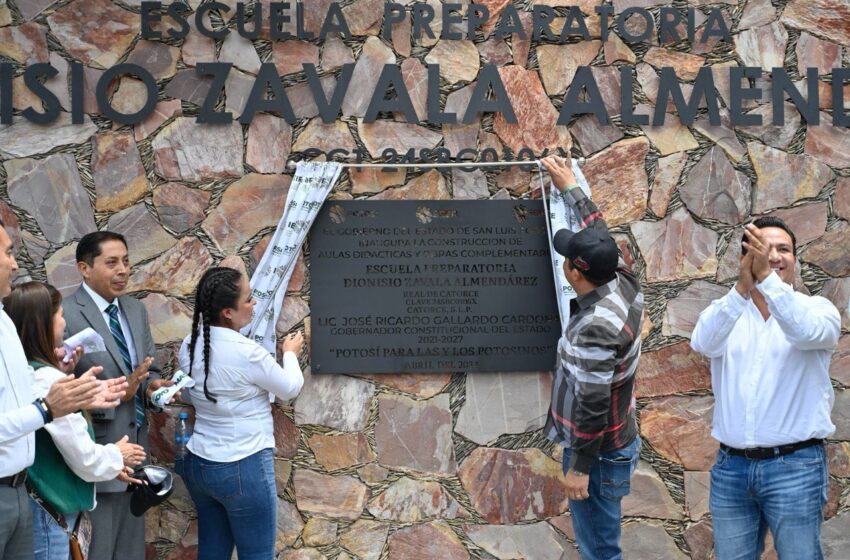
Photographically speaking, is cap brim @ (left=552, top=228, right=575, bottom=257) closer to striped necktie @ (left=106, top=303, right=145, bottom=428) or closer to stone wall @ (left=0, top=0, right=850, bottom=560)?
stone wall @ (left=0, top=0, right=850, bottom=560)

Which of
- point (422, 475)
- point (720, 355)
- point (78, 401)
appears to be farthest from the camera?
point (422, 475)

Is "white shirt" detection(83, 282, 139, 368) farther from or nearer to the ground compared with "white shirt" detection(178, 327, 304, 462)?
farther from the ground

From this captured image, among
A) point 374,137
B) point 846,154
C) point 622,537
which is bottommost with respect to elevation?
point 622,537

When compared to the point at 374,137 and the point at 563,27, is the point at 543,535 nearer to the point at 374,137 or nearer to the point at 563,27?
the point at 374,137

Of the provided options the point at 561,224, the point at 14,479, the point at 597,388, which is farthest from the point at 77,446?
the point at 561,224

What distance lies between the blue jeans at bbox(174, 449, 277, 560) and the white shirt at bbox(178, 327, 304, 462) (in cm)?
4

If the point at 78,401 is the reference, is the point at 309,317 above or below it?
below

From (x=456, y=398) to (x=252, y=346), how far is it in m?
1.16

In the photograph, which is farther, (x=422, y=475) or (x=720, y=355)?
(x=422, y=475)

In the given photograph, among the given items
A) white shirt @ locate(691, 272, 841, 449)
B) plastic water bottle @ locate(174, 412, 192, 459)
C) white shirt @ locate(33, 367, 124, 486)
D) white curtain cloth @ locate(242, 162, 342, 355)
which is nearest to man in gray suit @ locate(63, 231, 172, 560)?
plastic water bottle @ locate(174, 412, 192, 459)

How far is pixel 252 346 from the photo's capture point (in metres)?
3.84

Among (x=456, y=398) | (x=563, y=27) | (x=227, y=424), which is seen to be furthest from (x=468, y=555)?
(x=563, y=27)

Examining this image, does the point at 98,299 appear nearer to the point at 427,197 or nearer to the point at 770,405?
the point at 427,197

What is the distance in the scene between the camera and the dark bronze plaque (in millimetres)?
4547
